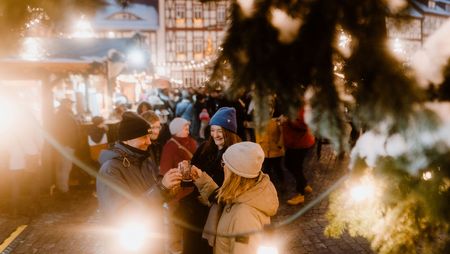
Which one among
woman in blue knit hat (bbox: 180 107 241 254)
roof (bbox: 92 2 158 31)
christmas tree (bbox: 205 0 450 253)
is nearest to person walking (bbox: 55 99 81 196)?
woman in blue knit hat (bbox: 180 107 241 254)

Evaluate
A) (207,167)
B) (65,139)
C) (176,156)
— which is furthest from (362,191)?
(65,139)

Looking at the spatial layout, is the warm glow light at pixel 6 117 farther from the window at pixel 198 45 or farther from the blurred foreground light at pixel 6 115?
the window at pixel 198 45

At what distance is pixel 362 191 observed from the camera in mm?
2248

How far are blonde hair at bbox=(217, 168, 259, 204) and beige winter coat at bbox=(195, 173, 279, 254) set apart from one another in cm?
3

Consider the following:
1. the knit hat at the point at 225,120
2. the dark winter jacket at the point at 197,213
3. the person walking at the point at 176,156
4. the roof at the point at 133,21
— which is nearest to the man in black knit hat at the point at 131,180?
the dark winter jacket at the point at 197,213

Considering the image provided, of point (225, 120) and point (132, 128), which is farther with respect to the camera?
point (225, 120)

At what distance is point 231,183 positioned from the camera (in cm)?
301

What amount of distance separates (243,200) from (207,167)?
4.91 ft

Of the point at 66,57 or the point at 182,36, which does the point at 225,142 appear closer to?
the point at 66,57

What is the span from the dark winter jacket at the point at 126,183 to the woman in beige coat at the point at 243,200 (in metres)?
0.48

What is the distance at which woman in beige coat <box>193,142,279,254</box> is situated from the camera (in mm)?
2889

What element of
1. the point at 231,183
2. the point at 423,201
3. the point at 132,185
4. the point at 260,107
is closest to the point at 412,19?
the point at 260,107

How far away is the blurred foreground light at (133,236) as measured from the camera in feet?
10.2

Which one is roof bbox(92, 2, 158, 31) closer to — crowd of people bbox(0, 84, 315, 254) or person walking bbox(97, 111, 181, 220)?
crowd of people bbox(0, 84, 315, 254)
